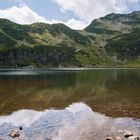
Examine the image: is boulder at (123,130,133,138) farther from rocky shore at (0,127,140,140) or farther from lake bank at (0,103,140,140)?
lake bank at (0,103,140,140)

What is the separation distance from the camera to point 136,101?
55375mm

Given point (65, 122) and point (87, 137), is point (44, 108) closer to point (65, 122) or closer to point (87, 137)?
point (65, 122)

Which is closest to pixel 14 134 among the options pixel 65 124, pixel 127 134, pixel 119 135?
pixel 65 124

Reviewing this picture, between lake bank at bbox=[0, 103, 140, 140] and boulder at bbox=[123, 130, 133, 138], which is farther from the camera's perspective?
lake bank at bbox=[0, 103, 140, 140]

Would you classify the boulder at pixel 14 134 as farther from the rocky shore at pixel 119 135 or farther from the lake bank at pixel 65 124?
the lake bank at pixel 65 124

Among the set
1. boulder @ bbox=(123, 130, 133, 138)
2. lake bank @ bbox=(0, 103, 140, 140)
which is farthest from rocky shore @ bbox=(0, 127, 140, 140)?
lake bank @ bbox=(0, 103, 140, 140)

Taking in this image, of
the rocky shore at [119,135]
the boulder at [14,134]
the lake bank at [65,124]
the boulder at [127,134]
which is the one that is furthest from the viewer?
the lake bank at [65,124]

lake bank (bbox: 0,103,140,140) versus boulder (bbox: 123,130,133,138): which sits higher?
boulder (bbox: 123,130,133,138)

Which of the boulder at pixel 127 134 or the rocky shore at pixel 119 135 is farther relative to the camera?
the boulder at pixel 127 134

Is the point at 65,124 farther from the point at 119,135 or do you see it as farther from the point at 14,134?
the point at 119,135

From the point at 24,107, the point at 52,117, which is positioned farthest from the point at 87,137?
the point at 24,107

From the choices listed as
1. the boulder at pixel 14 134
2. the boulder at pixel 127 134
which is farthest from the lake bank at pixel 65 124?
the boulder at pixel 127 134

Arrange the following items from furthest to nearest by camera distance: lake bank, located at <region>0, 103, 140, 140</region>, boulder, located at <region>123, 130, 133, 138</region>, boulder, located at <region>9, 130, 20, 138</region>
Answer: lake bank, located at <region>0, 103, 140, 140</region> < boulder, located at <region>9, 130, 20, 138</region> < boulder, located at <region>123, 130, 133, 138</region>

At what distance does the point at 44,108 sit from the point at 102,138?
21380mm
